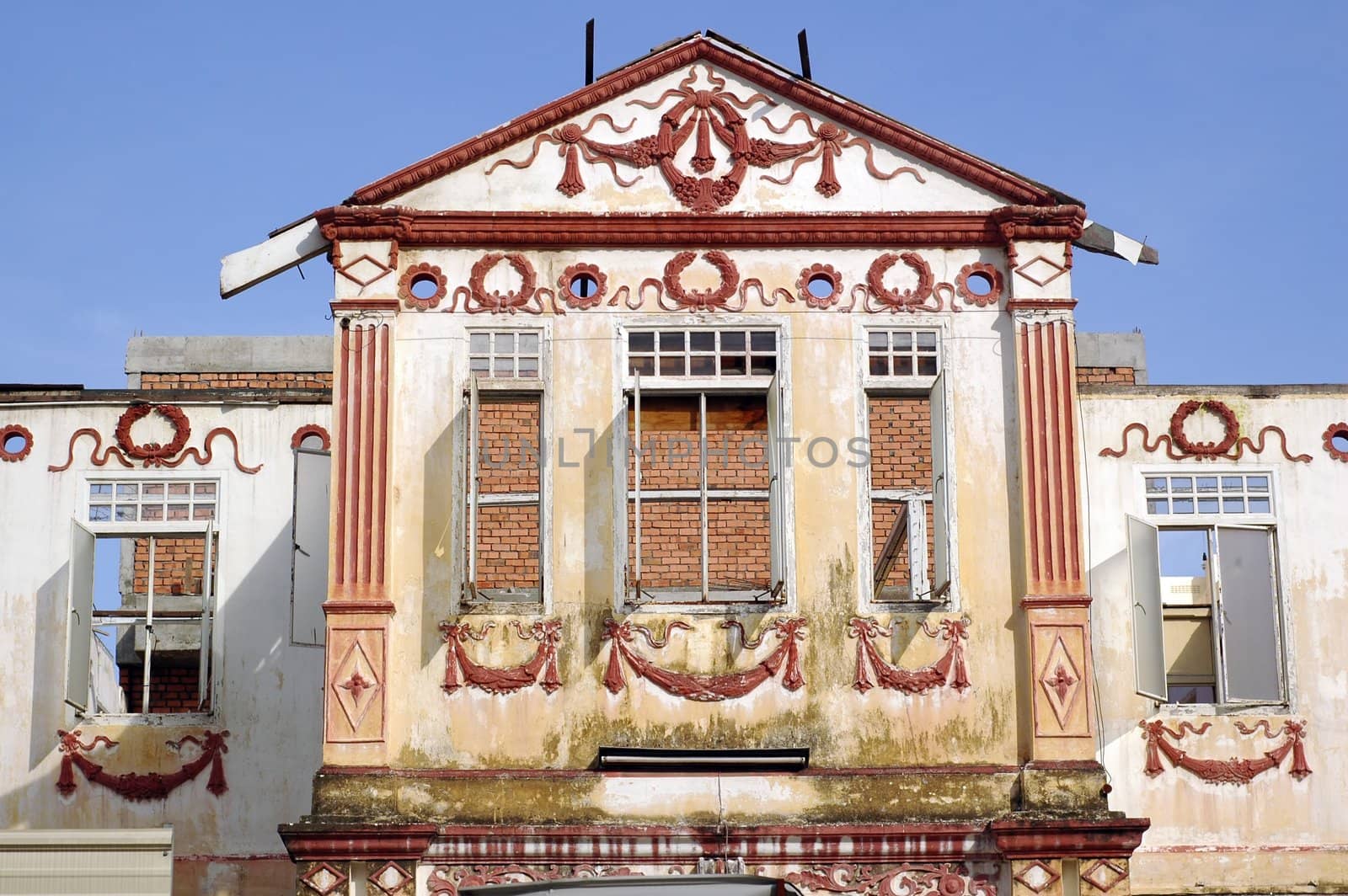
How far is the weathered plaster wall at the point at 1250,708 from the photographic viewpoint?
1677 cm

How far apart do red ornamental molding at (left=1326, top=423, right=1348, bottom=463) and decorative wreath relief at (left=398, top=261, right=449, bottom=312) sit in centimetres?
758

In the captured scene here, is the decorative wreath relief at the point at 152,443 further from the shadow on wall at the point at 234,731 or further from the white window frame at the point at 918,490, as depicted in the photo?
the white window frame at the point at 918,490

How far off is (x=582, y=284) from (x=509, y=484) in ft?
5.42

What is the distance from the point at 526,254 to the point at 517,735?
12.2ft

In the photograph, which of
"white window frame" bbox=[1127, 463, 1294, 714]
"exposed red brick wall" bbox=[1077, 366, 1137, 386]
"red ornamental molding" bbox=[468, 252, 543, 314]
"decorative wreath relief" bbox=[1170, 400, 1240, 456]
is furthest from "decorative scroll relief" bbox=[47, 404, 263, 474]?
"exposed red brick wall" bbox=[1077, 366, 1137, 386]

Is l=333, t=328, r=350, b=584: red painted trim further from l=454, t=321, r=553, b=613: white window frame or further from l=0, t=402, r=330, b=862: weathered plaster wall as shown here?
l=0, t=402, r=330, b=862: weathered plaster wall

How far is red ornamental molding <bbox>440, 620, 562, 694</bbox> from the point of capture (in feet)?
50.2

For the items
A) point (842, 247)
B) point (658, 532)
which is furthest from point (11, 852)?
point (842, 247)

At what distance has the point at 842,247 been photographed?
16.2 meters

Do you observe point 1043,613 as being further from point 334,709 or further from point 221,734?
point 221,734

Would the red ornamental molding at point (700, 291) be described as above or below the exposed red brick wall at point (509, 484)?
above

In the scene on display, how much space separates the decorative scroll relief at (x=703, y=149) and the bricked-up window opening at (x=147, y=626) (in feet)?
15.5

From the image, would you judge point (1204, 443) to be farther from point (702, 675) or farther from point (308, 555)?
point (308, 555)

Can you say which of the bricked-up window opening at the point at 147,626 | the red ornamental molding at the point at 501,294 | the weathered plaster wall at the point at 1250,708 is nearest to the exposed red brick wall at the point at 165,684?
the bricked-up window opening at the point at 147,626
